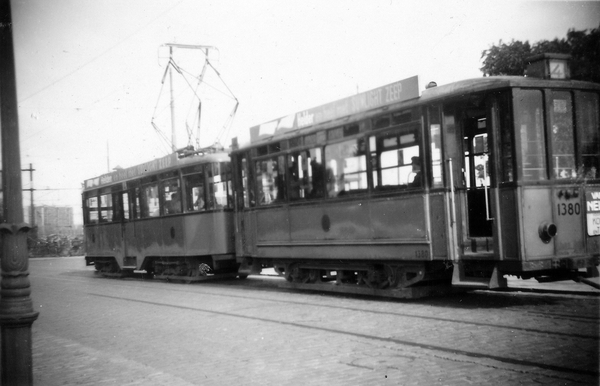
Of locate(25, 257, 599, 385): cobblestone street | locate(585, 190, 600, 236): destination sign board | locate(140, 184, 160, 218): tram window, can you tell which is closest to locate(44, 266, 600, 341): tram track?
locate(25, 257, 599, 385): cobblestone street

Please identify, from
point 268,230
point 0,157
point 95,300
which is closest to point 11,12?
point 0,157

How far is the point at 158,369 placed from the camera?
20.9 feet

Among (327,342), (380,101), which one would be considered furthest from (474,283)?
(380,101)

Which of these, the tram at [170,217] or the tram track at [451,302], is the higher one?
the tram at [170,217]

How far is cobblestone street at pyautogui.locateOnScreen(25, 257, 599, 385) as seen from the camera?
570 centimetres

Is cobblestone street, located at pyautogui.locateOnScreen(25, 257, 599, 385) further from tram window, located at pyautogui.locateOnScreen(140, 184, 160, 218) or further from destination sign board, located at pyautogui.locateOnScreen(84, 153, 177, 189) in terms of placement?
tram window, located at pyautogui.locateOnScreen(140, 184, 160, 218)

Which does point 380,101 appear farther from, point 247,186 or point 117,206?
point 117,206

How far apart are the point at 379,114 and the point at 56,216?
28.9 meters

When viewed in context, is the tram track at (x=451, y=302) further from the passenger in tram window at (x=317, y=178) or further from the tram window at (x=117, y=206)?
the tram window at (x=117, y=206)

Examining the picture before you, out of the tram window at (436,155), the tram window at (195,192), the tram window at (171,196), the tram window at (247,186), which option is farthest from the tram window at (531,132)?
the tram window at (171,196)

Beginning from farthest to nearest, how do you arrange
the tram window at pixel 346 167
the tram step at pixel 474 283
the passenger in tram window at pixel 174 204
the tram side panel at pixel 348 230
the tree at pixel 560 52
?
1. the passenger in tram window at pixel 174 204
2. the tram window at pixel 346 167
3. the tree at pixel 560 52
4. the tram side panel at pixel 348 230
5. the tram step at pixel 474 283

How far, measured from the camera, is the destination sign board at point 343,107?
33.3 ft

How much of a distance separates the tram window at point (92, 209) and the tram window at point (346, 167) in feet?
44.1

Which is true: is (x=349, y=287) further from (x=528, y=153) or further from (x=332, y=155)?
(x=528, y=153)
